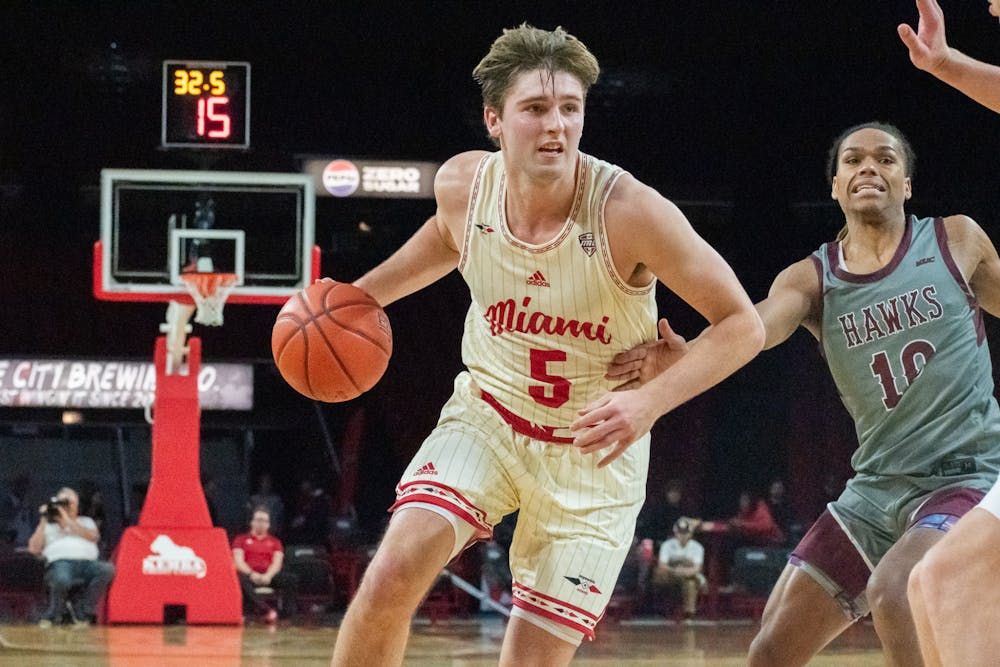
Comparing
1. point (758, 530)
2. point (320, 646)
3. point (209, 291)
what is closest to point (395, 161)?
point (209, 291)

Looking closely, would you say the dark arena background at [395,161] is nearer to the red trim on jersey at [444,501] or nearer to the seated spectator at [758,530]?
the seated spectator at [758,530]

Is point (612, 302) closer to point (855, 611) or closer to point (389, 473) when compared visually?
point (855, 611)

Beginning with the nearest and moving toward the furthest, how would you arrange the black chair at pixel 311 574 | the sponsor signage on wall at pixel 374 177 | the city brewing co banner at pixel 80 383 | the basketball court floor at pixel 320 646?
the basketball court floor at pixel 320 646
the black chair at pixel 311 574
the sponsor signage on wall at pixel 374 177
the city brewing co banner at pixel 80 383

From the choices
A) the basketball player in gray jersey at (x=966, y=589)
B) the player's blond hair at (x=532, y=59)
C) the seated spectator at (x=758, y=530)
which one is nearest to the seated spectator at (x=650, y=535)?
the seated spectator at (x=758, y=530)

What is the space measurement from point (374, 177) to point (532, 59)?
11.8m

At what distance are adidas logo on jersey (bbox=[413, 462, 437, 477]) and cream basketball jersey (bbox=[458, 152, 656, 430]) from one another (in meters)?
0.28

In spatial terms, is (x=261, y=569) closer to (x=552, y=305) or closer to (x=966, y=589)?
(x=552, y=305)

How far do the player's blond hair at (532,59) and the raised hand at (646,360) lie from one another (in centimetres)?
68

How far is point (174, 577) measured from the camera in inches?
408

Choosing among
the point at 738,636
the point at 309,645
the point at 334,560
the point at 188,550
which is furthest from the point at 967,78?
the point at 334,560

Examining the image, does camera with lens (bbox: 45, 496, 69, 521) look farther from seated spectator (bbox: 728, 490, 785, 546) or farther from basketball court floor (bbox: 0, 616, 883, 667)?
seated spectator (bbox: 728, 490, 785, 546)

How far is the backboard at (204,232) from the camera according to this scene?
1066cm

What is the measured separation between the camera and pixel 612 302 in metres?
3.39

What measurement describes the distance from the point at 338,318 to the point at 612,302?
75 centimetres
